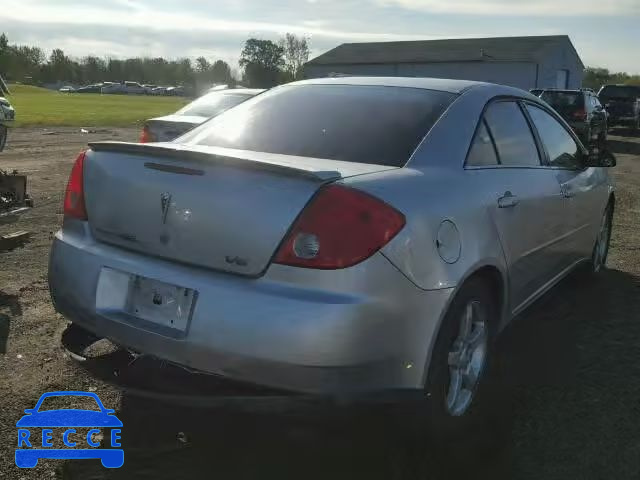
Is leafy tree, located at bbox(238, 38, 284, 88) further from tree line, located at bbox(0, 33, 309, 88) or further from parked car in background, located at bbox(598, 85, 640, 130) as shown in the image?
parked car in background, located at bbox(598, 85, 640, 130)

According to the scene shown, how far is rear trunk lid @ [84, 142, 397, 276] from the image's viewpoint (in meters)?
2.33

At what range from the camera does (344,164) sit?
108 inches

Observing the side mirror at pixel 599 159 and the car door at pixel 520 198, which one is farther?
the side mirror at pixel 599 159

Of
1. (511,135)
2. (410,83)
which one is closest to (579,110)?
(511,135)

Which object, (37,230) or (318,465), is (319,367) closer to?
(318,465)

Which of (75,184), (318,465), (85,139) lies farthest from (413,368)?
(85,139)

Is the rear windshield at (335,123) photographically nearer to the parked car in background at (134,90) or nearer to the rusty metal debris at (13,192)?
the rusty metal debris at (13,192)

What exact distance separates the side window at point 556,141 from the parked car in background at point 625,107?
25093 millimetres

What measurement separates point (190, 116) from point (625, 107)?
76.7 feet

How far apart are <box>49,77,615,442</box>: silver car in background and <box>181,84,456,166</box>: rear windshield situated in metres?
0.01

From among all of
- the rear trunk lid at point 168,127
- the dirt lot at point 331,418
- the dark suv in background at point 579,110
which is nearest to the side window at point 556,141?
the dirt lot at point 331,418

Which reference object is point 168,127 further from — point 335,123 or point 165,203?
point 165,203

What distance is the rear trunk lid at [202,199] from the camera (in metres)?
2.33

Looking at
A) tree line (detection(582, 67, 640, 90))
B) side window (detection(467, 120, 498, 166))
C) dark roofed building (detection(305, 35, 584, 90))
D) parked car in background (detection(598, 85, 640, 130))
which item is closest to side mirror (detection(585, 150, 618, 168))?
side window (detection(467, 120, 498, 166))
